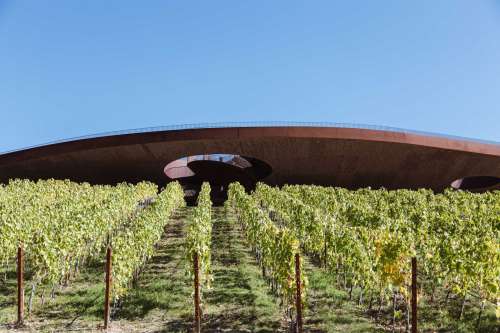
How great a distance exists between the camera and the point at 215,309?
1003 centimetres

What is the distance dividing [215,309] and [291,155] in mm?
24739

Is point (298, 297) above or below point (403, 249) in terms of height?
below

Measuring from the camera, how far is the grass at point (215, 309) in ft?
29.5

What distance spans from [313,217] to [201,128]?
1849cm

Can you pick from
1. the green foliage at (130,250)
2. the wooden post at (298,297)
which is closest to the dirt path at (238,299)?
the wooden post at (298,297)

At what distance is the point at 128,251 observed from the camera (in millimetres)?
11047

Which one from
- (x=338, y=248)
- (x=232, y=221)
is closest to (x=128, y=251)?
(x=338, y=248)

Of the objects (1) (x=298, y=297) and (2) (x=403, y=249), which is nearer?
(1) (x=298, y=297)

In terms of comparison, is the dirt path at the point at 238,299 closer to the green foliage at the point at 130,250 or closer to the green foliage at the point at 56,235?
the green foliage at the point at 130,250

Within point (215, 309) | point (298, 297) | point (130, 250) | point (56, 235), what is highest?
point (56, 235)

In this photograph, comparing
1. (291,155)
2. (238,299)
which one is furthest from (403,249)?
(291,155)

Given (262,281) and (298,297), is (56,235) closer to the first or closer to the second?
(262,281)

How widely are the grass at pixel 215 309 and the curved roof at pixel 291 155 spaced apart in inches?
759

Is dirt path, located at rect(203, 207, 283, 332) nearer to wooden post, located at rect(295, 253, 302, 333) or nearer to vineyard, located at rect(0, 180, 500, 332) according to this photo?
vineyard, located at rect(0, 180, 500, 332)
